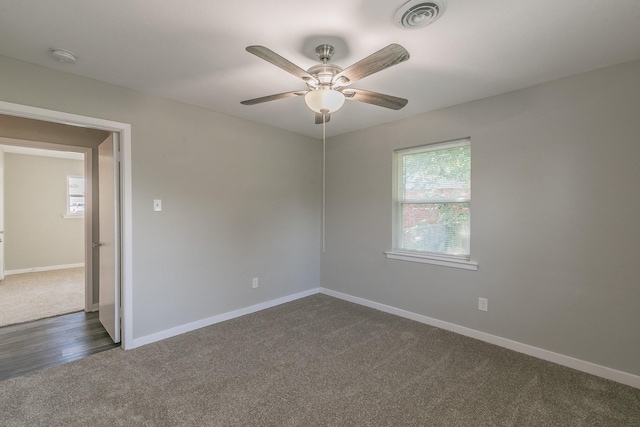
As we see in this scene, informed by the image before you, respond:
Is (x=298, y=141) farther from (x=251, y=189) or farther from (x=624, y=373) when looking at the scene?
(x=624, y=373)

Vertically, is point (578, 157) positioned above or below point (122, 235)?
above

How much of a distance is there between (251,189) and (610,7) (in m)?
3.28

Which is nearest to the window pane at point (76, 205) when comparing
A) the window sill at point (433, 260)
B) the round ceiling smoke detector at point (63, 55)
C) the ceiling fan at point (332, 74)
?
the round ceiling smoke detector at point (63, 55)

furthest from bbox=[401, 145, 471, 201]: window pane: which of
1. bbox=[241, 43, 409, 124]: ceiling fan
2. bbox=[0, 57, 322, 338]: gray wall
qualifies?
bbox=[0, 57, 322, 338]: gray wall

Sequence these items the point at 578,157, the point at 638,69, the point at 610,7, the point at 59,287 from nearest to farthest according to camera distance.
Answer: the point at 610,7 → the point at 638,69 → the point at 578,157 → the point at 59,287

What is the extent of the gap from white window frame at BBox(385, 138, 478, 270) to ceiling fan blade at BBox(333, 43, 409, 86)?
175 centimetres

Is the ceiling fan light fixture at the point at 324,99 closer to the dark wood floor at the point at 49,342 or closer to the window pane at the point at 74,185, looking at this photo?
the dark wood floor at the point at 49,342

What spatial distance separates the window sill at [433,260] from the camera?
2.95 metres

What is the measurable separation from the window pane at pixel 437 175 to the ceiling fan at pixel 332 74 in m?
1.35

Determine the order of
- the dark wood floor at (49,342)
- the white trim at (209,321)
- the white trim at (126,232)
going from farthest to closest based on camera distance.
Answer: the white trim at (209,321) < the white trim at (126,232) < the dark wood floor at (49,342)

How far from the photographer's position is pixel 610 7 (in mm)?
1573

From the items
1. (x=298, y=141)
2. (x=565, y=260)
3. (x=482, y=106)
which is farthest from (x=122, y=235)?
(x=565, y=260)

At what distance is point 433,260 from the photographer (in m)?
3.22

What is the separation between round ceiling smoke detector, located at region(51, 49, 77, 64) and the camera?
6.64 feet
